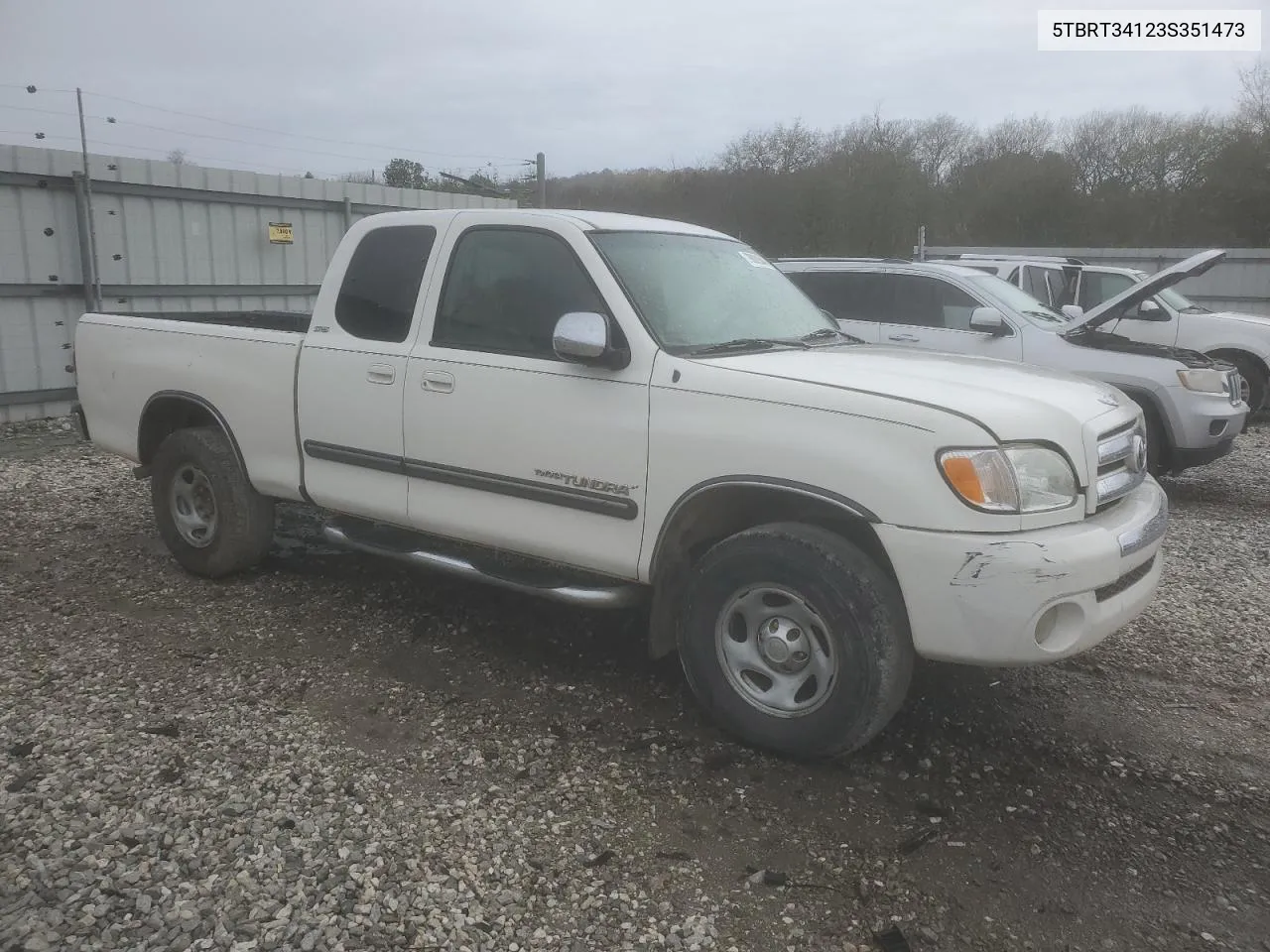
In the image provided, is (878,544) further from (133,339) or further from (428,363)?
(133,339)

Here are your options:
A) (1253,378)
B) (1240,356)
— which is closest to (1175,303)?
(1240,356)

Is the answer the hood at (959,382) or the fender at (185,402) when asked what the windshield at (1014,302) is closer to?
the hood at (959,382)

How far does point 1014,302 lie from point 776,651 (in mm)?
6241

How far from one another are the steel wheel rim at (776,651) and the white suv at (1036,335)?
438 cm

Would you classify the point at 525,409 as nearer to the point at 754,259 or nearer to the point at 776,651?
the point at 776,651

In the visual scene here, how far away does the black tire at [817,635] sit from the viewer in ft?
10.7

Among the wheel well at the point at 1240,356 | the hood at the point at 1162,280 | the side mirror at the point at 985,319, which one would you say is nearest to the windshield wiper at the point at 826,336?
the hood at the point at 1162,280

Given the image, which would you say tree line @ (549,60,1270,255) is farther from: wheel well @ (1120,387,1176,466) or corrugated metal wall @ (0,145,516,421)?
wheel well @ (1120,387,1176,466)

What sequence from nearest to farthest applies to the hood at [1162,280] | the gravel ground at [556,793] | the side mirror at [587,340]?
the gravel ground at [556,793], the side mirror at [587,340], the hood at [1162,280]

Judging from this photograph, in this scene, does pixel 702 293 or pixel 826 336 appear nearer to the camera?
pixel 702 293

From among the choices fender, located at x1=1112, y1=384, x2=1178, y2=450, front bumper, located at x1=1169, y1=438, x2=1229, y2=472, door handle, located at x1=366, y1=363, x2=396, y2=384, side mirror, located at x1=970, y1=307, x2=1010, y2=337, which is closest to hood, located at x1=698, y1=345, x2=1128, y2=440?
door handle, located at x1=366, y1=363, x2=396, y2=384

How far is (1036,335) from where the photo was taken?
8.19 m

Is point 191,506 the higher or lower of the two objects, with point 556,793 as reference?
higher

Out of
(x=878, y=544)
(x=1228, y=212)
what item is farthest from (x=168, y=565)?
(x=1228, y=212)
